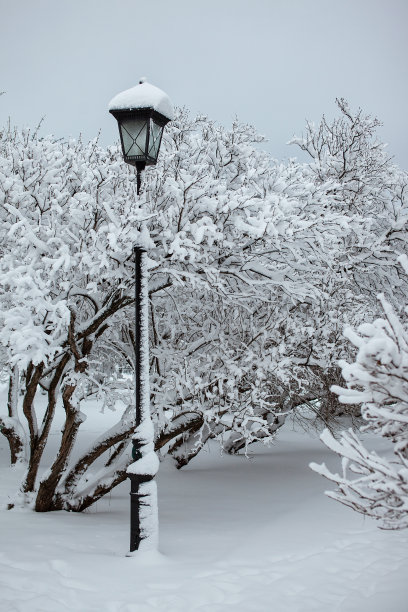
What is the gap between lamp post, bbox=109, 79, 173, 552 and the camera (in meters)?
5.35

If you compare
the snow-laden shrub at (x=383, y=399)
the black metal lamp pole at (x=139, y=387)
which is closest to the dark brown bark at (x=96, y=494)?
the black metal lamp pole at (x=139, y=387)

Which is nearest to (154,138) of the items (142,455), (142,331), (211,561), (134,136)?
(134,136)

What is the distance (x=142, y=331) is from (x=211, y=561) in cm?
254

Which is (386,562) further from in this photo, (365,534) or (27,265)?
(27,265)

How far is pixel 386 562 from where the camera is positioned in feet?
16.4

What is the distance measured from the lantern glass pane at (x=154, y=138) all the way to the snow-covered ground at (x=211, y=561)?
4.23 metres

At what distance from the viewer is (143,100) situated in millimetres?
5496

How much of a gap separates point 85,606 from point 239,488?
646 centimetres

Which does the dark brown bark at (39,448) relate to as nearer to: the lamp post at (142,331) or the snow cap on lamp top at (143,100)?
the lamp post at (142,331)

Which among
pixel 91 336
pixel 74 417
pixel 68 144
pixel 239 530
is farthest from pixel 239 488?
pixel 68 144

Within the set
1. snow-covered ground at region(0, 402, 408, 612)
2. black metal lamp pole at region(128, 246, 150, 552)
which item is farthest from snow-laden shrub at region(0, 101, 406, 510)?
snow-covered ground at region(0, 402, 408, 612)

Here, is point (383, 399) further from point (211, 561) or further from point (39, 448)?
point (39, 448)

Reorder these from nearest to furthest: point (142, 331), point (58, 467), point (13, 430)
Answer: point (142, 331)
point (58, 467)
point (13, 430)

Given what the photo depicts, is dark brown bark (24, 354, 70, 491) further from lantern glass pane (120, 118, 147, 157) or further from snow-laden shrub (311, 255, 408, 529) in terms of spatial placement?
snow-laden shrub (311, 255, 408, 529)
